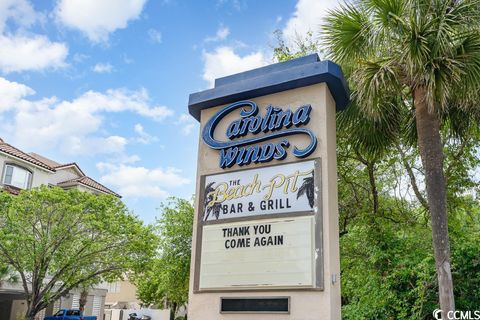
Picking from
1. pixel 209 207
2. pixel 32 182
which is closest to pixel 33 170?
pixel 32 182

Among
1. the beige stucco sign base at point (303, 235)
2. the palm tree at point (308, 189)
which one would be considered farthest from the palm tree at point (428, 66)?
the palm tree at point (308, 189)

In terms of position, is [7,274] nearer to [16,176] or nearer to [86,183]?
[16,176]

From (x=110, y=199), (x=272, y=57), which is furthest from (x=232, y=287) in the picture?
(x=110, y=199)

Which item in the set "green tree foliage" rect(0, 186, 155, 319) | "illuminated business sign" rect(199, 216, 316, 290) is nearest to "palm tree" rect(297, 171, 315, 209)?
"illuminated business sign" rect(199, 216, 316, 290)

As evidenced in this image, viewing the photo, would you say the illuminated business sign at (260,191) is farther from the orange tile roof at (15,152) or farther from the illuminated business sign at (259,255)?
the orange tile roof at (15,152)

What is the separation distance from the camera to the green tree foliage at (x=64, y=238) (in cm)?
2023

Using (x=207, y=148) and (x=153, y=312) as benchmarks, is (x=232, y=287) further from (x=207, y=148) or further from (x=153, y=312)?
(x=153, y=312)

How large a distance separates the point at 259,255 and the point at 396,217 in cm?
891

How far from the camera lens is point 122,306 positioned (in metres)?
49.0

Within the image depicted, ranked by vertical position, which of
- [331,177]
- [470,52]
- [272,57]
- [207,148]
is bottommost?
[331,177]

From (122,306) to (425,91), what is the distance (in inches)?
1833

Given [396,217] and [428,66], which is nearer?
[428,66]

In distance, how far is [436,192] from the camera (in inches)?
353

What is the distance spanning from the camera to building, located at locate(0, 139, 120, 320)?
26781mm
